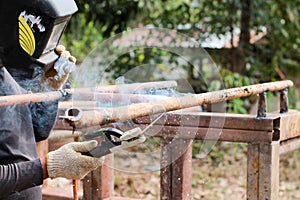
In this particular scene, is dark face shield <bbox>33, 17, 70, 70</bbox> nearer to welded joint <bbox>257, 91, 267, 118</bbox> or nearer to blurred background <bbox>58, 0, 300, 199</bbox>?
welded joint <bbox>257, 91, 267, 118</bbox>

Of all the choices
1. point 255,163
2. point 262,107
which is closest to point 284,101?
point 262,107

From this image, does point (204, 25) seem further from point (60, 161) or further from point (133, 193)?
point (60, 161)

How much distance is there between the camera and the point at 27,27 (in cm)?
206

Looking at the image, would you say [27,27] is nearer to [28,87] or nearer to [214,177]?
[28,87]

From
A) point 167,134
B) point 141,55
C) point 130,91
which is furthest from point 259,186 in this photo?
point 141,55

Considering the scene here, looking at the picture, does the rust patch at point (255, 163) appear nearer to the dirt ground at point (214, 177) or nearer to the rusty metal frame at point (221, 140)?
the rusty metal frame at point (221, 140)

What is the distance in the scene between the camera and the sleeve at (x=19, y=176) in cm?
190

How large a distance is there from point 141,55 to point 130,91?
13.4ft

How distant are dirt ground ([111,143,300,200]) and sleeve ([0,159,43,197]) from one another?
3.10 m

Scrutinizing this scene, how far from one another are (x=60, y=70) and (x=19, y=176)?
0.59 meters

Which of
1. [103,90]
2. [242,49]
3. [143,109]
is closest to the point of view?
[143,109]

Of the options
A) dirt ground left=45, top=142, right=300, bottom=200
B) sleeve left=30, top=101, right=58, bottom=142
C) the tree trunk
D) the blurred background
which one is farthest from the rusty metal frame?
the tree trunk

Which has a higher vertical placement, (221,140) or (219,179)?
(221,140)

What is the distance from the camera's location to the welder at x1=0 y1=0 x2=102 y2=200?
1904mm
